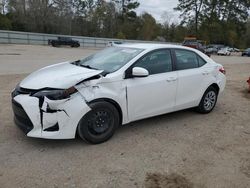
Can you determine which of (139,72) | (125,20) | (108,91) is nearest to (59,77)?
(108,91)

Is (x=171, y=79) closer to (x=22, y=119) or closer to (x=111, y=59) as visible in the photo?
(x=111, y=59)

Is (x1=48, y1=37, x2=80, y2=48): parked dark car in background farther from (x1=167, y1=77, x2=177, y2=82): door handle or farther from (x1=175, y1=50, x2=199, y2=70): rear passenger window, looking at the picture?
(x1=167, y1=77, x2=177, y2=82): door handle

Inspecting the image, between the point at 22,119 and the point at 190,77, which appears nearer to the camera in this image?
the point at 22,119

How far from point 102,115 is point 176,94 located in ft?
5.31

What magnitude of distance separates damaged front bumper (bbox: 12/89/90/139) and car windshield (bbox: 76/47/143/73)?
2.83 feet

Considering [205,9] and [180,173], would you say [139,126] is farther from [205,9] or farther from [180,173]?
[205,9]

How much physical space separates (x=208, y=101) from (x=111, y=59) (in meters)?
2.40

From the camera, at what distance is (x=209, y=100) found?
5832 mm

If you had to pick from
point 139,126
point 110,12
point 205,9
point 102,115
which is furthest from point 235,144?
point 205,9

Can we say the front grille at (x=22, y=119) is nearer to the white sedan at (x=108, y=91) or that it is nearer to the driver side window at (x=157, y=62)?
the white sedan at (x=108, y=91)

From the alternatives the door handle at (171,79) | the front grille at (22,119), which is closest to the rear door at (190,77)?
the door handle at (171,79)

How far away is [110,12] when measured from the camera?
58.0 meters

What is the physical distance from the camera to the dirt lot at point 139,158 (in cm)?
323

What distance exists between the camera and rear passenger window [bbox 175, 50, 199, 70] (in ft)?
16.8
